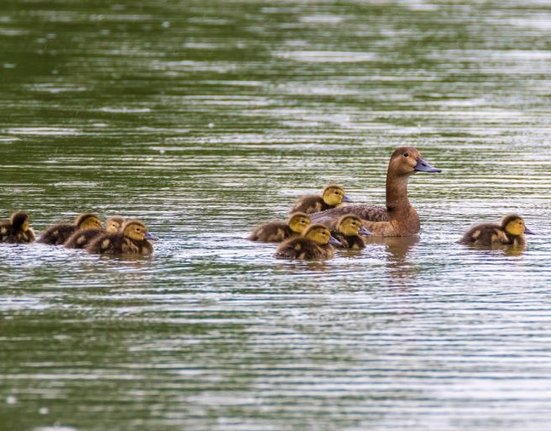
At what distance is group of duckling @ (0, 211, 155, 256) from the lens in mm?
12609

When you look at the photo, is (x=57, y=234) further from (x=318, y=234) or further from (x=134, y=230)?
(x=318, y=234)

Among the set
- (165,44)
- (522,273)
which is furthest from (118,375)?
(165,44)

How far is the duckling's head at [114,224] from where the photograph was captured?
13013 mm

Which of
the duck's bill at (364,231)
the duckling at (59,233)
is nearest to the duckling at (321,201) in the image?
the duck's bill at (364,231)

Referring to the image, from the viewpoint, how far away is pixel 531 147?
18.8 metres

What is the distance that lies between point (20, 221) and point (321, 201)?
2.94 metres

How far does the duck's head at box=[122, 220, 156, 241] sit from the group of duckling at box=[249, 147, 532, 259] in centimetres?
99

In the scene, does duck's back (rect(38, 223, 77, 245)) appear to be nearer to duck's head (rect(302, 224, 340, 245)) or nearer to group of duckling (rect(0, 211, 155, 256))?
group of duckling (rect(0, 211, 155, 256))

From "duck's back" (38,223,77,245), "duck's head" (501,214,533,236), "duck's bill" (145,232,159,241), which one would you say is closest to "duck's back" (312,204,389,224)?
"duck's head" (501,214,533,236)

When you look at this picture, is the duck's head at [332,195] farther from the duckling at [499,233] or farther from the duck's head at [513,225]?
the duck's head at [513,225]

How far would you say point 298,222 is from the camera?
13352 mm

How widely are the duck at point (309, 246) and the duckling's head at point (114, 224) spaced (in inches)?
48.9

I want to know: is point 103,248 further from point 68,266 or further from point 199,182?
point 199,182

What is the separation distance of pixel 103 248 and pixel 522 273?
9.87 ft
